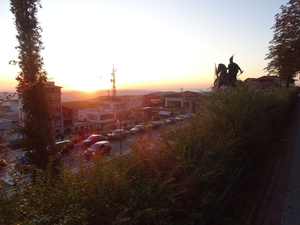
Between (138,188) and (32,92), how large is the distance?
1310 centimetres

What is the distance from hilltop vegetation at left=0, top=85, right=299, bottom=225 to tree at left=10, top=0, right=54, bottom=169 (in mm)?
11652

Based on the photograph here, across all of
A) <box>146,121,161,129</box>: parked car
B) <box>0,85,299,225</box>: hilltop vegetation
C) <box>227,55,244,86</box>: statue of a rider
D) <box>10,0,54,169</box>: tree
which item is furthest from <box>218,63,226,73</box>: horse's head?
<box>10,0,54,169</box>: tree

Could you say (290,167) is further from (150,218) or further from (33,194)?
(33,194)

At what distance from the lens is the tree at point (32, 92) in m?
13.1

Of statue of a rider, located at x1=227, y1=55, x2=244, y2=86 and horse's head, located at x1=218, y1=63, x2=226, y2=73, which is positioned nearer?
statue of a rider, located at x1=227, y1=55, x2=244, y2=86

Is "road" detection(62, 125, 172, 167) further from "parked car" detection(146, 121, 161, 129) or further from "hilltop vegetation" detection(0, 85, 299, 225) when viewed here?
"hilltop vegetation" detection(0, 85, 299, 225)

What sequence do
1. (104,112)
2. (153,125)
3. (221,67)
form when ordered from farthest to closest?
1. (104,112)
2. (221,67)
3. (153,125)

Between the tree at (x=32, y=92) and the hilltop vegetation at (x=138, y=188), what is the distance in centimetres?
1165

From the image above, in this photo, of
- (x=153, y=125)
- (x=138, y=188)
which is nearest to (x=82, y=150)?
(x=153, y=125)

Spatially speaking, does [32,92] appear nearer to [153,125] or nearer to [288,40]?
[153,125]

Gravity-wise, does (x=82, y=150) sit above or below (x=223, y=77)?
below

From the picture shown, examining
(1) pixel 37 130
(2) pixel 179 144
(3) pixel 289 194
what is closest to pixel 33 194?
(2) pixel 179 144

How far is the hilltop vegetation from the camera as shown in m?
Answer: 1.90

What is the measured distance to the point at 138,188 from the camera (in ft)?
7.57
